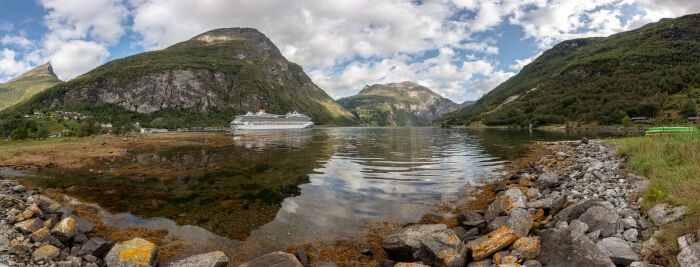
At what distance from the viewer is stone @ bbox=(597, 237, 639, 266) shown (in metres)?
5.55


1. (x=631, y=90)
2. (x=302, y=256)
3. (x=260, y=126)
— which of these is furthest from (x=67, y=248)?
(x=631, y=90)

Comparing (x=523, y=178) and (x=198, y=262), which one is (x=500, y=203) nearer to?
(x=523, y=178)

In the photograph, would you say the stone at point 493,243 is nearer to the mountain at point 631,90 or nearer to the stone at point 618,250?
the stone at point 618,250

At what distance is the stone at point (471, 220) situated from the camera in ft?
31.0

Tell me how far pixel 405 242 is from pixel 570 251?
4.01 metres

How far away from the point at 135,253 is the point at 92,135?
108 meters

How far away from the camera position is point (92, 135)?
82.6 meters

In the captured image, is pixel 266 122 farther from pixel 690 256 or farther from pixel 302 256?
pixel 690 256

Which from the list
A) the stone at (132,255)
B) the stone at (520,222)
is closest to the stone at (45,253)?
the stone at (132,255)

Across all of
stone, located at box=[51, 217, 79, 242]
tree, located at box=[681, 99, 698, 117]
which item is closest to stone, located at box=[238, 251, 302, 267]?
stone, located at box=[51, 217, 79, 242]

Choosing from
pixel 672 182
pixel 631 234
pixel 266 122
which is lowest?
pixel 631 234

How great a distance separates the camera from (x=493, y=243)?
7.15 m

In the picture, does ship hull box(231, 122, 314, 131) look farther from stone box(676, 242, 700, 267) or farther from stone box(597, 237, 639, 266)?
stone box(676, 242, 700, 267)

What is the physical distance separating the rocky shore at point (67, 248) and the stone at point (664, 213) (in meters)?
11.4
